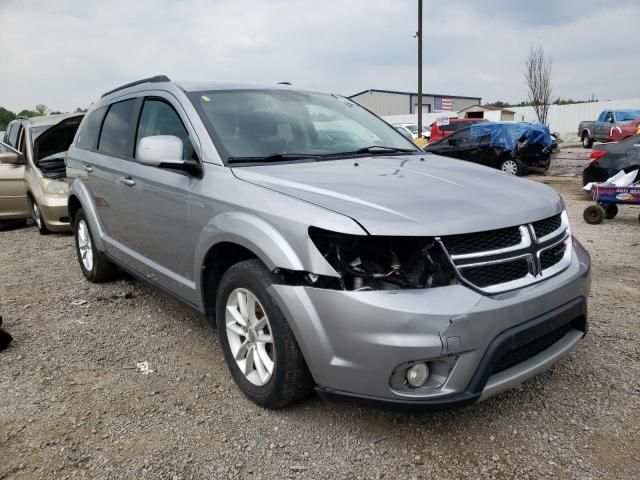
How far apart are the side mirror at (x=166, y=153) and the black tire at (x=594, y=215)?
6.26m

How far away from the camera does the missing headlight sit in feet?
7.07

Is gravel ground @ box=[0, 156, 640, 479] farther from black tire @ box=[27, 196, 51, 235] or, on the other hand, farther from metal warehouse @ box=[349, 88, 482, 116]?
metal warehouse @ box=[349, 88, 482, 116]

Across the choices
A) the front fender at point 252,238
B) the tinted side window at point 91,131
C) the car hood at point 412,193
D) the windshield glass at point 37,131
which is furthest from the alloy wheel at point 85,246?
the windshield glass at point 37,131

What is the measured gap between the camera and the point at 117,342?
12.1 ft

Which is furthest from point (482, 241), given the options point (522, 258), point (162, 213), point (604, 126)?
point (604, 126)

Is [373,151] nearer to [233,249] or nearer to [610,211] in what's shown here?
[233,249]

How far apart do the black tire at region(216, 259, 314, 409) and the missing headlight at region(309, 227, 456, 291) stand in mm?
368

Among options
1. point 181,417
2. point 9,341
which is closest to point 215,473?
point 181,417

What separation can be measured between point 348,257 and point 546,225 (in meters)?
1.05

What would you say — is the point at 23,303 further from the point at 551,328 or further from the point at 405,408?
the point at 551,328

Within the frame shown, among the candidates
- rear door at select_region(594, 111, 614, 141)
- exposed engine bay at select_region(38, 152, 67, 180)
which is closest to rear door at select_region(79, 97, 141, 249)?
exposed engine bay at select_region(38, 152, 67, 180)

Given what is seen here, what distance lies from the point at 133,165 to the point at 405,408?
2.60m

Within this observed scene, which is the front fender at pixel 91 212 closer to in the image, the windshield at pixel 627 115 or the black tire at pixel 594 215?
the black tire at pixel 594 215

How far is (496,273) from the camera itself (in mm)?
2244
